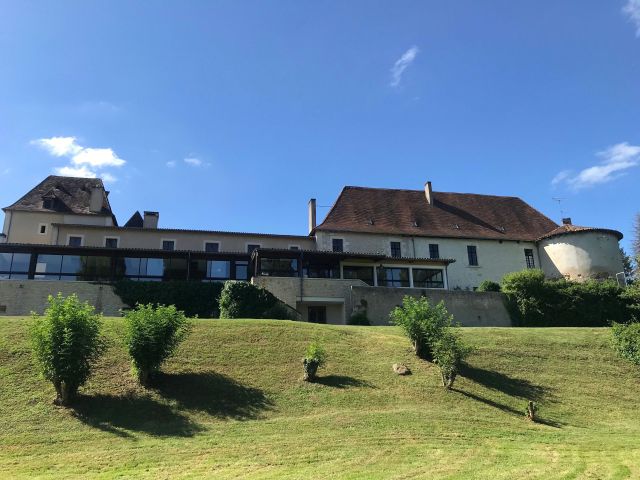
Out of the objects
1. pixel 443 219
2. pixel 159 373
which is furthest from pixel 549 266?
pixel 159 373

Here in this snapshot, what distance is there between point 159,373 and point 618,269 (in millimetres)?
35809

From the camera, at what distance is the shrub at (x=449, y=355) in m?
16.6

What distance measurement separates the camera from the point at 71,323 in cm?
1427

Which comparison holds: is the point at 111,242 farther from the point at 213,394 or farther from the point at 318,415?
the point at 318,415

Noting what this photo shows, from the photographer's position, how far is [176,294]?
29.5 meters

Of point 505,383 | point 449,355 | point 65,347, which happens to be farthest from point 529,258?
point 65,347

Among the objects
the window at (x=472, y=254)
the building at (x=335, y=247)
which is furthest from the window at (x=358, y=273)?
the window at (x=472, y=254)

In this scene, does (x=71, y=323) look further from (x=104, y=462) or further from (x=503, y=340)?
(x=503, y=340)

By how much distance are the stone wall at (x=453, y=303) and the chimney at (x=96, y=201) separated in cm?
2191

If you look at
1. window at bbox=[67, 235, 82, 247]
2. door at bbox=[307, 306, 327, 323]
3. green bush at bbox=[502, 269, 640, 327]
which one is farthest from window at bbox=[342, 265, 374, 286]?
window at bbox=[67, 235, 82, 247]

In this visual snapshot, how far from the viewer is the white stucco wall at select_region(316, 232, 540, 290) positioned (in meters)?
39.6

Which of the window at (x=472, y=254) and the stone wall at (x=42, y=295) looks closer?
the stone wall at (x=42, y=295)

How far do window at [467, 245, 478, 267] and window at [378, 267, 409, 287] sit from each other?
8345 mm

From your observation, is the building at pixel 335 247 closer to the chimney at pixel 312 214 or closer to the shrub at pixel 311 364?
the chimney at pixel 312 214
